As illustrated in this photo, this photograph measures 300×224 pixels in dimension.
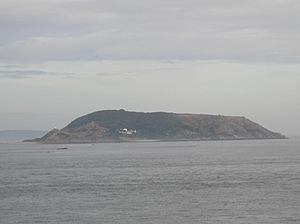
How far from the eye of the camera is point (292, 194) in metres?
57.9

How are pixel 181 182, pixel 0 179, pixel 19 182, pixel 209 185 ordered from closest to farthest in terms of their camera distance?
1. pixel 209 185
2. pixel 181 182
3. pixel 19 182
4. pixel 0 179

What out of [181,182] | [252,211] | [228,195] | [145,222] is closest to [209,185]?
[181,182]

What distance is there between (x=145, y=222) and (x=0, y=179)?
47.9m

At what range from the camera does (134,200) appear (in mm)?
56219

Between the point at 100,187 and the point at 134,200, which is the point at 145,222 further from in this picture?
the point at 100,187

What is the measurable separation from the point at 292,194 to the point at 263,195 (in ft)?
8.26

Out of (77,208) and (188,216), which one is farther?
(77,208)

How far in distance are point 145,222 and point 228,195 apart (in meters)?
16.7

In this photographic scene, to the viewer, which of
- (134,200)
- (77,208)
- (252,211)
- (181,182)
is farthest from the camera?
(181,182)

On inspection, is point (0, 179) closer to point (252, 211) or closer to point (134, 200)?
point (134, 200)

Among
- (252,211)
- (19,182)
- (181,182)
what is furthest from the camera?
(19,182)

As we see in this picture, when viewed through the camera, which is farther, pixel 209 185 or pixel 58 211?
pixel 209 185

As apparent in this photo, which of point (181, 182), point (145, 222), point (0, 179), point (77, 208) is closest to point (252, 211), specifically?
point (145, 222)

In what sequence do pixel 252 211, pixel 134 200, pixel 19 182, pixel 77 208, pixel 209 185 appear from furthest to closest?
pixel 19 182
pixel 209 185
pixel 134 200
pixel 77 208
pixel 252 211
